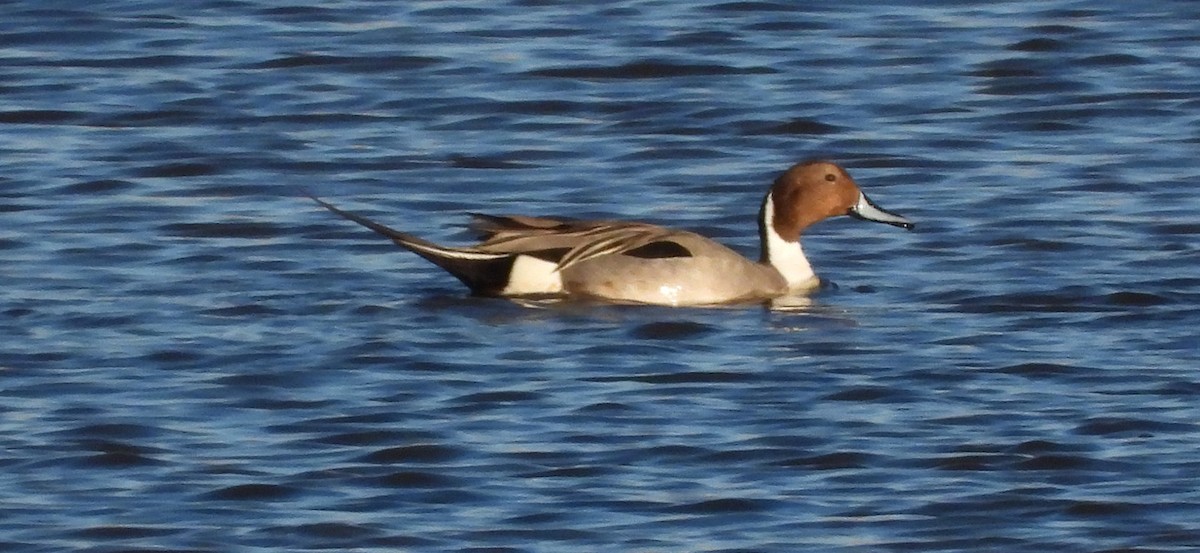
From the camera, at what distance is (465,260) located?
1084cm

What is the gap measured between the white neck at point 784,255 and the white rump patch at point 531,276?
0.90 m

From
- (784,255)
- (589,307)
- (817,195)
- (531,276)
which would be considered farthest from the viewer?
(817,195)

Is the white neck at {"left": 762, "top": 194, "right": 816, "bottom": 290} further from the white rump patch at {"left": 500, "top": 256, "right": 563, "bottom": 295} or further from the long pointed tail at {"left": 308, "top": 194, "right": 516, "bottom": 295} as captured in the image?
the long pointed tail at {"left": 308, "top": 194, "right": 516, "bottom": 295}

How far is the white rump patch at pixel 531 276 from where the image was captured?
10969 mm

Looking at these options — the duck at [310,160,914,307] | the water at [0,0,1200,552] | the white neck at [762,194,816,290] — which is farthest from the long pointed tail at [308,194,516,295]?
the white neck at [762,194,816,290]

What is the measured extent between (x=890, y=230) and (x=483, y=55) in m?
3.43

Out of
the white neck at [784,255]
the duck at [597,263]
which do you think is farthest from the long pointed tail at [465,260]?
the white neck at [784,255]

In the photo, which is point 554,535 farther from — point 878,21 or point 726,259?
point 878,21

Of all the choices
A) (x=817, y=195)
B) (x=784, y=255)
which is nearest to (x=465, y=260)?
(x=784, y=255)

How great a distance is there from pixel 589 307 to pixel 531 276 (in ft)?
0.92

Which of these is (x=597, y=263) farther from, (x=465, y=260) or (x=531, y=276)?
(x=465, y=260)

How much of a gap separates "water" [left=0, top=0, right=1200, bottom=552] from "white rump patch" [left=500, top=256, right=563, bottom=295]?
24 centimetres

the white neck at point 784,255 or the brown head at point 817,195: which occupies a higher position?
the brown head at point 817,195

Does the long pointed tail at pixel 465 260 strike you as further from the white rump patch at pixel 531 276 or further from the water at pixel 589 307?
the water at pixel 589 307
